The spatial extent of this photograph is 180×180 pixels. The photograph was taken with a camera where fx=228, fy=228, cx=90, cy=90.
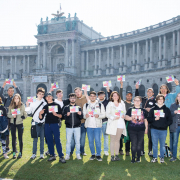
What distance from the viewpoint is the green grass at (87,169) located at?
25.5 feet

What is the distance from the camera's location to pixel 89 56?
55.3 meters

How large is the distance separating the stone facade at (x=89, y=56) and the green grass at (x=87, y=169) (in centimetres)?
3300

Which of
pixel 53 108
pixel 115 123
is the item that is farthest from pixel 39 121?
pixel 115 123

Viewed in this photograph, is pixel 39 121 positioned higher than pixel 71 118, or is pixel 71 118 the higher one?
pixel 71 118

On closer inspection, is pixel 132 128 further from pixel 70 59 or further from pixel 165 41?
pixel 70 59

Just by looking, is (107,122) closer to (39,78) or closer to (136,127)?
(136,127)

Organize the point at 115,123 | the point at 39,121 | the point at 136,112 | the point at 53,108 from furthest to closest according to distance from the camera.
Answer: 1. the point at 39,121
2. the point at 115,123
3. the point at 53,108
4. the point at 136,112

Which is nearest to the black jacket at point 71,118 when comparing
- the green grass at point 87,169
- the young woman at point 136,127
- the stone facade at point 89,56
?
the green grass at point 87,169

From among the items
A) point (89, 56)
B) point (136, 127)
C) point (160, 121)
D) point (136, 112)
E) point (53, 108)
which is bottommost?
point (136, 127)

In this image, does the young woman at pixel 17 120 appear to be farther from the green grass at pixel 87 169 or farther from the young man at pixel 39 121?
the green grass at pixel 87 169

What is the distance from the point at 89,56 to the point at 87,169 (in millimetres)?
48146

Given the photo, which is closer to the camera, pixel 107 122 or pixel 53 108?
pixel 53 108

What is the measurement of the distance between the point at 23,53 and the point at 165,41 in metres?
36.5

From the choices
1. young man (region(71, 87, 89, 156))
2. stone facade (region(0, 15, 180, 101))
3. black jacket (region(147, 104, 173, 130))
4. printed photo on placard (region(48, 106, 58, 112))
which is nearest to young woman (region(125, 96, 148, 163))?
black jacket (region(147, 104, 173, 130))
